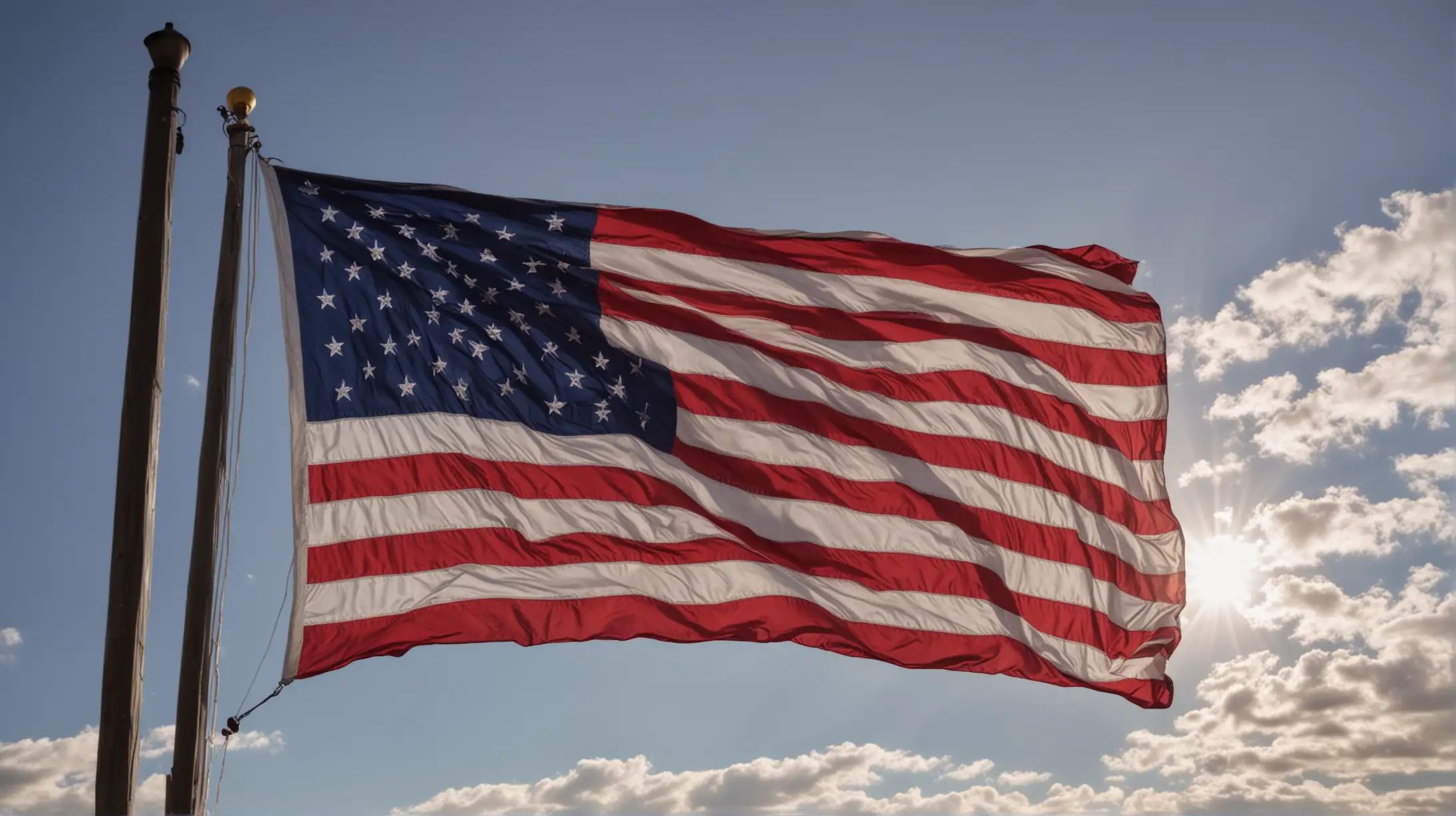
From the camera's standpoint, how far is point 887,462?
1263 cm

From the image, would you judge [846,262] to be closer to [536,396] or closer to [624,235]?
[624,235]

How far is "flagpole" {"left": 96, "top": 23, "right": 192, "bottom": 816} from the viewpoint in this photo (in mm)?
8047

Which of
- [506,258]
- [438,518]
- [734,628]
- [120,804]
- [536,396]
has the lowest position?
[120,804]

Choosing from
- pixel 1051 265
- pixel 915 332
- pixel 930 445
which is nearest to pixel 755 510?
pixel 930 445

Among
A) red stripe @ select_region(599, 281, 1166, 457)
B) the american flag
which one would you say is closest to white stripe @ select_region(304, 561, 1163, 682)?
the american flag

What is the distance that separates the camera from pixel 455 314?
11586 mm

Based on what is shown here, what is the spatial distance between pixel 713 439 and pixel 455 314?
250 cm

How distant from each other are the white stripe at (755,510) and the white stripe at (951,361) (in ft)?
4.78

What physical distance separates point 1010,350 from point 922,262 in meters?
1.25

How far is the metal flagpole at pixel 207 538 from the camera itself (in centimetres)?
866

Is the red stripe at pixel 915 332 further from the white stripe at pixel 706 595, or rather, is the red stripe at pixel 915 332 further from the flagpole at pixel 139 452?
the flagpole at pixel 139 452

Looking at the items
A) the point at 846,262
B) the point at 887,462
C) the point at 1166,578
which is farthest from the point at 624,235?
the point at 1166,578

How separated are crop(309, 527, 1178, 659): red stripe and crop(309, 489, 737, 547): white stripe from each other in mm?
57

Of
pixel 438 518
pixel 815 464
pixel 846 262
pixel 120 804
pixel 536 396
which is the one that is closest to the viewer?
pixel 120 804
